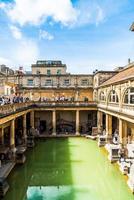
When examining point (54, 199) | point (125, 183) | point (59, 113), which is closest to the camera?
point (54, 199)

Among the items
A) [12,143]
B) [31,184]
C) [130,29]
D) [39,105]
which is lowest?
[31,184]

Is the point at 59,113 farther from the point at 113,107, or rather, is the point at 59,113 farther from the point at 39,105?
Result: the point at 113,107

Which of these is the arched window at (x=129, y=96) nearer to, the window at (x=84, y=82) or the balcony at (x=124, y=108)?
the balcony at (x=124, y=108)

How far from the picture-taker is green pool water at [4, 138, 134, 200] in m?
17.8

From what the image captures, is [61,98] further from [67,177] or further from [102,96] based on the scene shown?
[67,177]

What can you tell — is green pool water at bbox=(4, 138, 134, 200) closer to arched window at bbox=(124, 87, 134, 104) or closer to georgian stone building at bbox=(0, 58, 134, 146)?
arched window at bbox=(124, 87, 134, 104)

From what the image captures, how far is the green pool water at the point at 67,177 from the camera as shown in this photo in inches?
701

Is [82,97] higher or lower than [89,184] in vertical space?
higher

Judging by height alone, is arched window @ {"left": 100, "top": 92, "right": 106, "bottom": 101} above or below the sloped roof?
below

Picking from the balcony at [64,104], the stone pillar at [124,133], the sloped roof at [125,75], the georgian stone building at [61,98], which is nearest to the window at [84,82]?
the georgian stone building at [61,98]

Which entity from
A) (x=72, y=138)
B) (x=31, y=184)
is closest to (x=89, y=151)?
(x=72, y=138)

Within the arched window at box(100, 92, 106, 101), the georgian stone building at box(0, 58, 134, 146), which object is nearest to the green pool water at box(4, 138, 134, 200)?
the arched window at box(100, 92, 106, 101)

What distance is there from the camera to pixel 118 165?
24453mm

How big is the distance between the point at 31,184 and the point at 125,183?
7058 millimetres
